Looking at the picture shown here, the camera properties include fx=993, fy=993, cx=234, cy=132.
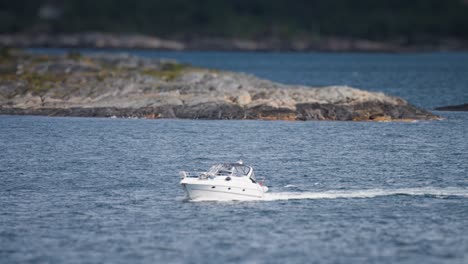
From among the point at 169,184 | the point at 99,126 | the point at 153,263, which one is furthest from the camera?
the point at 99,126

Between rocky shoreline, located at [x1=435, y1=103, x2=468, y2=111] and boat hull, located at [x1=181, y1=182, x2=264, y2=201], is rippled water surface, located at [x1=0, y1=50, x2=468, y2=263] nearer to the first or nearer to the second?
boat hull, located at [x1=181, y1=182, x2=264, y2=201]

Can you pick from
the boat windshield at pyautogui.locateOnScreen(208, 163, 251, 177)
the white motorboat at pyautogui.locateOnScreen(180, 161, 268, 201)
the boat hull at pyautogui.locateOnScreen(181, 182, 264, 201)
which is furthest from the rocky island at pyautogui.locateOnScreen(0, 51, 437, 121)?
the boat hull at pyautogui.locateOnScreen(181, 182, 264, 201)

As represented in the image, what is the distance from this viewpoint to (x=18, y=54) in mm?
147875

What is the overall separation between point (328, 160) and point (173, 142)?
17282mm

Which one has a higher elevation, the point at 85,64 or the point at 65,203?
the point at 85,64

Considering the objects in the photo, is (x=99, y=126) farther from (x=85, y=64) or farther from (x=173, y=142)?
(x=85, y=64)

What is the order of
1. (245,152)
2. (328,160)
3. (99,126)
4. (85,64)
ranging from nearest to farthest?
(328,160)
(245,152)
(99,126)
(85,64)

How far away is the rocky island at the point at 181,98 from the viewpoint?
106125 mm

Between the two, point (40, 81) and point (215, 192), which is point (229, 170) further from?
point (40, 81)

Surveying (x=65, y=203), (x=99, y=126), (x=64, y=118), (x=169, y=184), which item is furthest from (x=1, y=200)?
(x=64, y=118)

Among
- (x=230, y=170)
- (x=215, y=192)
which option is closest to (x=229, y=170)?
(x=230, y=170)

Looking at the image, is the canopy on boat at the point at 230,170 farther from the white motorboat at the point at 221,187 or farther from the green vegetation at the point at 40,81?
the green vegetation at the point at 40,81

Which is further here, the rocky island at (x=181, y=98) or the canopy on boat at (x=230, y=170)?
the rocky island at (x=181, y=98)

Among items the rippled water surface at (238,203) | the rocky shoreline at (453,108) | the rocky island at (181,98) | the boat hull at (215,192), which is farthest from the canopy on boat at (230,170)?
the rocky shoreline at (453,108)
